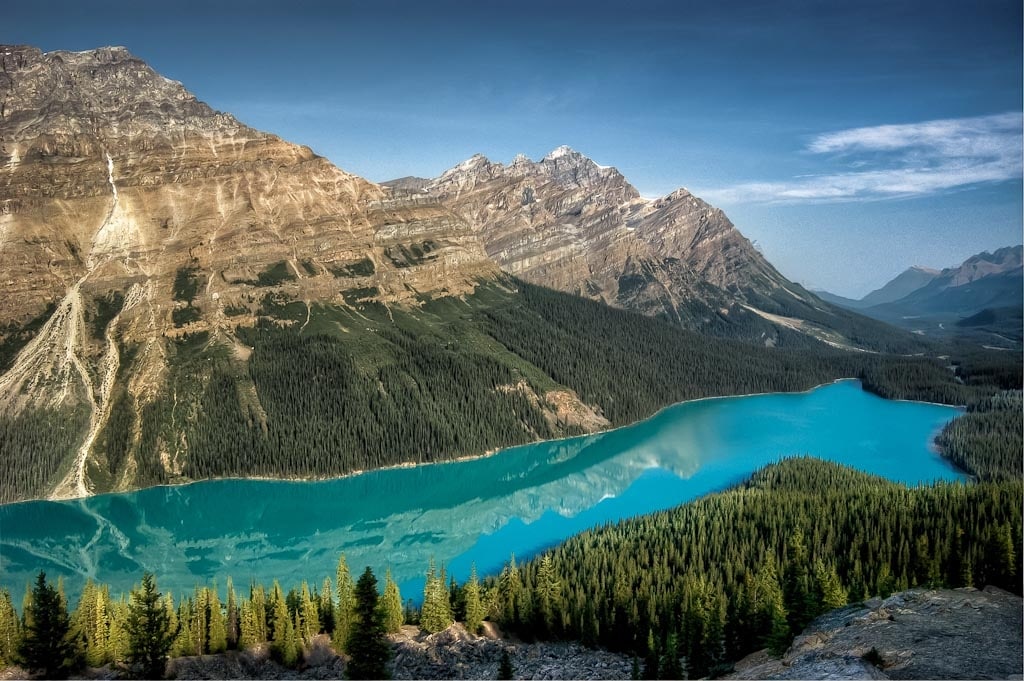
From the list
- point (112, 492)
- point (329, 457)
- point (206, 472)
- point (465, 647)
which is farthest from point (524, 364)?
point (465, 647)

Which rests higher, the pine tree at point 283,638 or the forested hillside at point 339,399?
the forested hillside at point 339,399

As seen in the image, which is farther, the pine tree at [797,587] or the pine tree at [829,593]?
the pine tree at [829,593]

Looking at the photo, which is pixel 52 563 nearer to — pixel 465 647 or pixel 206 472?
pixel 206 472

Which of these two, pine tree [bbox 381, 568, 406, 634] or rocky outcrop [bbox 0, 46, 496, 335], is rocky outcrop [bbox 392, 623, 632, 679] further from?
rocky outcrop [bbox 0, 46, 496, 335]

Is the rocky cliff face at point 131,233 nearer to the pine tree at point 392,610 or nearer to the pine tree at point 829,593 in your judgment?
the pine tree at point 392,610

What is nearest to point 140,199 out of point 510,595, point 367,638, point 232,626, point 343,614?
point 232,626

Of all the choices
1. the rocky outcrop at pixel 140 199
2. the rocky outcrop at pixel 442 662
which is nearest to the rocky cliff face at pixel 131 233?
the rocky outcrop at pixel 140 199
